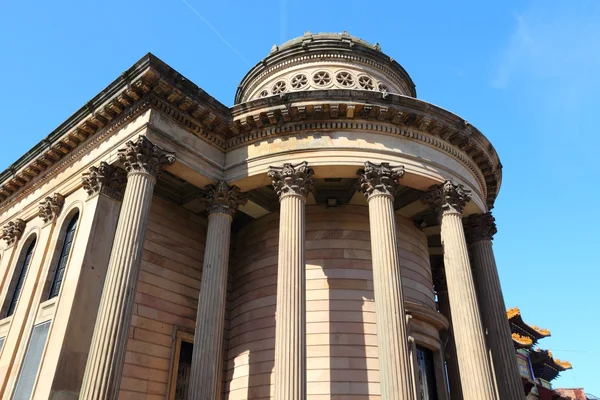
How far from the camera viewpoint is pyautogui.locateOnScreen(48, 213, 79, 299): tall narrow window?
1577 centimetres

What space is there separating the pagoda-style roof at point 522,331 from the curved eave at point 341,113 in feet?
97.1

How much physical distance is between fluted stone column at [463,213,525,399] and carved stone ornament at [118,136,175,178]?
1171 cm

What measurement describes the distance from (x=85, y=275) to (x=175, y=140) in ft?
16.1

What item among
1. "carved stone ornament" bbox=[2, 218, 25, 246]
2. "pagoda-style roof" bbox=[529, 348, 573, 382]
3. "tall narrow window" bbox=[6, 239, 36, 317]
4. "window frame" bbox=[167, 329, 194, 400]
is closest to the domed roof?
"window frame" bbox=[167, 329, 194, 400]

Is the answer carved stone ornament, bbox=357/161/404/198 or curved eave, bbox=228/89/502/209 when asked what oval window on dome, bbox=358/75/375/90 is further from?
carved stone ornament, bbox=357/161/404/198

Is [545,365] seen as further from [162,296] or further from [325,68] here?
[162,296]

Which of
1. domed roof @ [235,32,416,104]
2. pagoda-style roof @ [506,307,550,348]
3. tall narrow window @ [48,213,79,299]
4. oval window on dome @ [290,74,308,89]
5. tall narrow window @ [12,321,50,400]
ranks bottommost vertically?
tall narrow window @ [12,321,50,400]

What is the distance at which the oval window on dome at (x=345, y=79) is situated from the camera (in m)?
21.8

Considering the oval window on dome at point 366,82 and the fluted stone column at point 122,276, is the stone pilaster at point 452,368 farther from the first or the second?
the fluted stone column at point 122,276

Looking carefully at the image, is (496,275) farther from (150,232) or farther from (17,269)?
(17,269)

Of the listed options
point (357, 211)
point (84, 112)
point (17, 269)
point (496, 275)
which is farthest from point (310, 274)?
point (17, 269)

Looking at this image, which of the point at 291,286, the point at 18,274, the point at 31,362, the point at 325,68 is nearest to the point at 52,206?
the point at 18,274

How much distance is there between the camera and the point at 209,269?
585 inches

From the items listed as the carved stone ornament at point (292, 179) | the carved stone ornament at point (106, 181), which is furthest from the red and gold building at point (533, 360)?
the carved stone ornament at point (106, 181)
